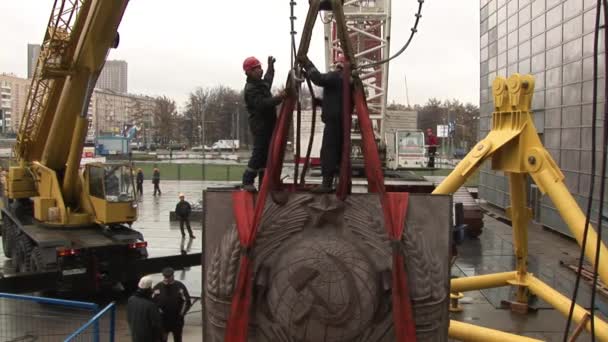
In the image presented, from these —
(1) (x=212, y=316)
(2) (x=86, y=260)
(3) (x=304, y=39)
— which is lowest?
(2) (x=86, y=260)

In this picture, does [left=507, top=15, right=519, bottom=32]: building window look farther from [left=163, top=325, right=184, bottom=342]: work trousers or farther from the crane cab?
[left=163, top=325, right=184, bottom=342]: work trousers

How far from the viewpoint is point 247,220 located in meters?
4.30

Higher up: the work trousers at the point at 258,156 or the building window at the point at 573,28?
the building window at the point at 573,28

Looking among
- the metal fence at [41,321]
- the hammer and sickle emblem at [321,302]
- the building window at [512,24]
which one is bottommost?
the metal fence at [41,321]

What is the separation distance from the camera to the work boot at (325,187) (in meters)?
4.43

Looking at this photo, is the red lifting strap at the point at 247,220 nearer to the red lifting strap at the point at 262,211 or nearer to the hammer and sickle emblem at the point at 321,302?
the red lifting strap at the point at 262,211

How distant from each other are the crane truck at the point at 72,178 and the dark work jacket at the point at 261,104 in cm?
717

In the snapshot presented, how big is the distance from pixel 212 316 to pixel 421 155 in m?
18.5

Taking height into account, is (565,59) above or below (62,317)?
above

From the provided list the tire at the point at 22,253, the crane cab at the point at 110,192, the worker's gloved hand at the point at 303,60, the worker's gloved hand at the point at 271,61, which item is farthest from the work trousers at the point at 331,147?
the tire at the point at 22,253

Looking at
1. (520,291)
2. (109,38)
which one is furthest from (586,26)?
(109,38)

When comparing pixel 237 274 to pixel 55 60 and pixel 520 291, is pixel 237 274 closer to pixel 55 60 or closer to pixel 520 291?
pixel 520 291

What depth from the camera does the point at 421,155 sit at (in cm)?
2206

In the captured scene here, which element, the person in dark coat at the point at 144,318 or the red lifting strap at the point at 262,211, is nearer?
the red lifting strap at the point at 262,211
